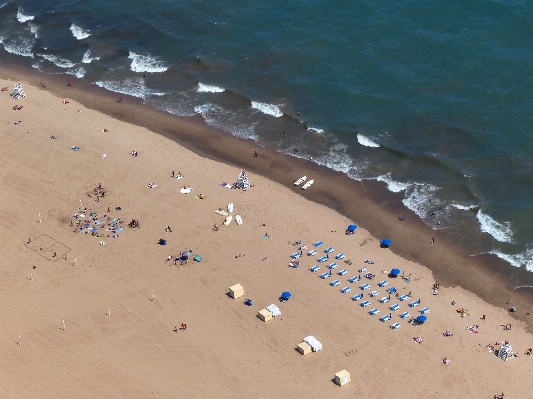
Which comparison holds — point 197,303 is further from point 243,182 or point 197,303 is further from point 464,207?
point 464,207

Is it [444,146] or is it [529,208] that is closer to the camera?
[529,208]

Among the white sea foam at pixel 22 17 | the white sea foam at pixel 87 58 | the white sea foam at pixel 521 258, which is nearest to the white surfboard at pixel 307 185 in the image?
the white sea foam at pixel 521 258

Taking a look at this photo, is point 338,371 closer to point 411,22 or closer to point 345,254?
point 345,254

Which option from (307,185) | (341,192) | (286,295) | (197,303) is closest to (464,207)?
(341,192)

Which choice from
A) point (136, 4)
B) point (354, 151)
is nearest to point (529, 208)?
point (354, 151)

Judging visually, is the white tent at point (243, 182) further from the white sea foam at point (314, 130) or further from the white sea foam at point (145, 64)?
the white sea foam at point (145, 64)

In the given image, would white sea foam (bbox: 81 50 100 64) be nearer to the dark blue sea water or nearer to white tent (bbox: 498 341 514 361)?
the dark blue sea water

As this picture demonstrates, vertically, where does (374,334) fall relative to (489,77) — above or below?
below
